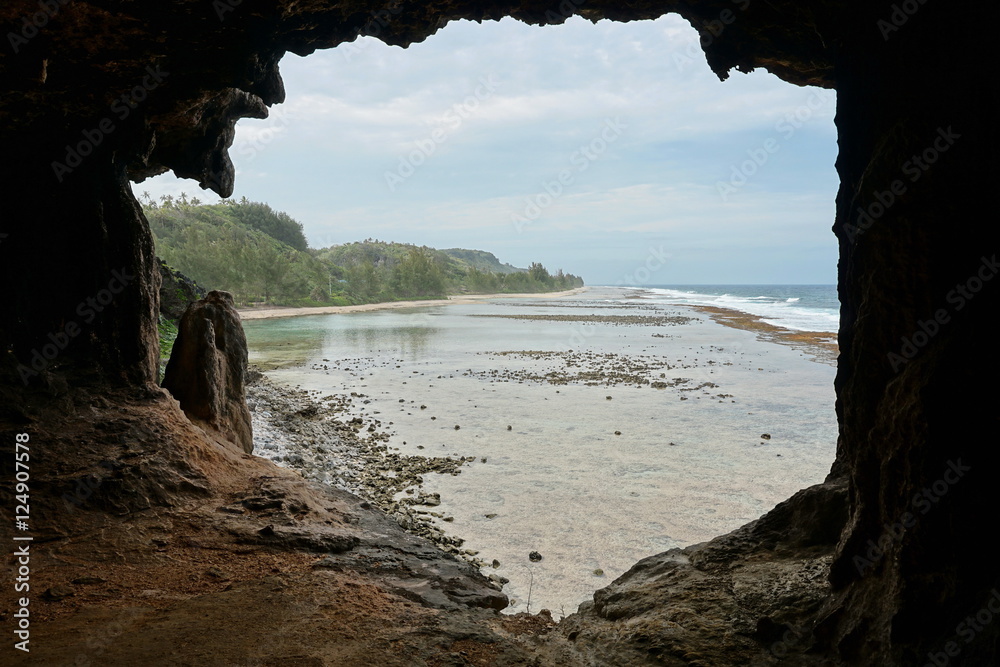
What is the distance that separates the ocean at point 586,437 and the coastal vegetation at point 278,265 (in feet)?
129

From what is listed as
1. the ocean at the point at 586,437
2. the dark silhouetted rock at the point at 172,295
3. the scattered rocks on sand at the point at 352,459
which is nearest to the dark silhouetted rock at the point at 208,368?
the scattered rocks on sand at the point at 352,459

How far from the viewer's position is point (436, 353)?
30.1 m

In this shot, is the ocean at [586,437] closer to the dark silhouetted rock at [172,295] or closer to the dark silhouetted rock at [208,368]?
the dark silhouetted rock at [208,368]

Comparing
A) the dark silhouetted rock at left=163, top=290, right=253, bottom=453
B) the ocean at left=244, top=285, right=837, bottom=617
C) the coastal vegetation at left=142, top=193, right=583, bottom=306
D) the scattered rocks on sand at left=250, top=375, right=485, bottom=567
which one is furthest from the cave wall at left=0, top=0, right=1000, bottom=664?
the coastal vegetation at left=142, top=193, right=583, bottom=306

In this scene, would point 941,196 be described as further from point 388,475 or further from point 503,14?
point 388,475

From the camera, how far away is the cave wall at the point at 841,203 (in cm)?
353

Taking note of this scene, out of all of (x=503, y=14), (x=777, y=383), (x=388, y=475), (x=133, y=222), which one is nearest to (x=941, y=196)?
(x=503, y=14)

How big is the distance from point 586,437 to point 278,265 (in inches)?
2523

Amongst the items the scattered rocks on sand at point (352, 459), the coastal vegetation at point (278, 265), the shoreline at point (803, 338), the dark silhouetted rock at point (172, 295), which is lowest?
the scattered rocks on sand at point (352, 459)

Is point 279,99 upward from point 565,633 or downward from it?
upward

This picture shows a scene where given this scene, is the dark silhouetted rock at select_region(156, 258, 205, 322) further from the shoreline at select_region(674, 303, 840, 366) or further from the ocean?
the shoreline at select_region(674, 303, 840, 366)

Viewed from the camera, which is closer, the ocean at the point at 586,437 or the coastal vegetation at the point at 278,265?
the ocean at the point at 586,437

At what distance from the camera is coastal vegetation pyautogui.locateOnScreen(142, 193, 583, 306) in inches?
2594

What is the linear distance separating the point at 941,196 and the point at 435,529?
303 inches
